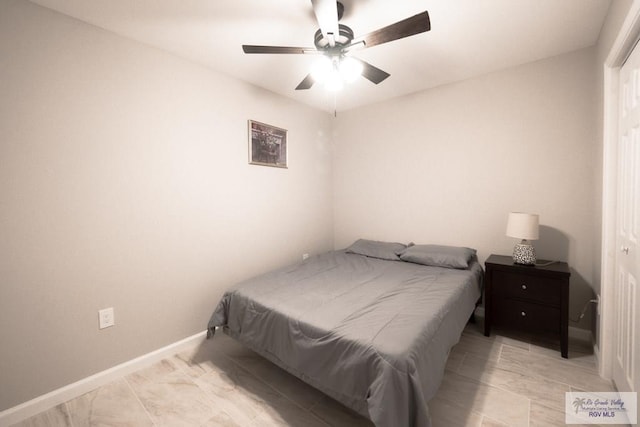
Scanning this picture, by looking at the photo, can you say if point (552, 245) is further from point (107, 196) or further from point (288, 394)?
point (107, 196)

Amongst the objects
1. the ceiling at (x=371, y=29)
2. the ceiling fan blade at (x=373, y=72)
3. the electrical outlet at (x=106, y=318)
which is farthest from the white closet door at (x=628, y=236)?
the electrical outlet at (x=106, y=318)

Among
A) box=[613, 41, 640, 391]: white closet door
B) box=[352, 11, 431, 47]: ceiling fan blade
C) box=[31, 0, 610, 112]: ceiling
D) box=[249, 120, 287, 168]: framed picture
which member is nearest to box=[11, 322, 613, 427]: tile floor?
box=[613, 41, 640, 391]: white closet door

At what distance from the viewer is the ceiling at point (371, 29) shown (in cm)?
169

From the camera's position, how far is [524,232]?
2.19m

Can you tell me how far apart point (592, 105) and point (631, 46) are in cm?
85

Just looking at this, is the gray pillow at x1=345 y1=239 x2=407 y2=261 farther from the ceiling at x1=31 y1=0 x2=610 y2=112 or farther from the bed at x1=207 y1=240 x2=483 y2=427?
the ceiling at x1=31 y1=0 x2=610 y2=112

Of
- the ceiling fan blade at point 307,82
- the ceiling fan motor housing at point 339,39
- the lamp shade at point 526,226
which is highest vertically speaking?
the ceiling fan motor housing at point 339,39

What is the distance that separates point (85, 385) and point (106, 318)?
1.37 feet

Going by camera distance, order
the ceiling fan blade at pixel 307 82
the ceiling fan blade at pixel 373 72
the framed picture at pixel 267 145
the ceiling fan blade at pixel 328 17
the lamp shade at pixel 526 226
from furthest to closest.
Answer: the framed picture at pixel 267 145
the lamp shade at pixel 526 226
the ceiling fan blade at pixel 307 82
the ceiling fan blade at pixel 373 72
the ceiling fan blade at pixel 328 17

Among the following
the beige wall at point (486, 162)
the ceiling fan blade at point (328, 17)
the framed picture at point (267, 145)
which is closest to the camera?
the ceiling fan blade at point (328, 17)

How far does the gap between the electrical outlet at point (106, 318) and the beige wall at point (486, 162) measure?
2.70 metres

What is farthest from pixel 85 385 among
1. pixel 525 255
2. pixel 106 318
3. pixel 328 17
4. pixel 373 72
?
pixel 525 255

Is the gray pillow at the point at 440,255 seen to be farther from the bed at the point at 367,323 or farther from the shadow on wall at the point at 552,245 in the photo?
the shadow on wall at the point at 552,245

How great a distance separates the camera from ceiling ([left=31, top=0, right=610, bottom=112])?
66.7 inches
